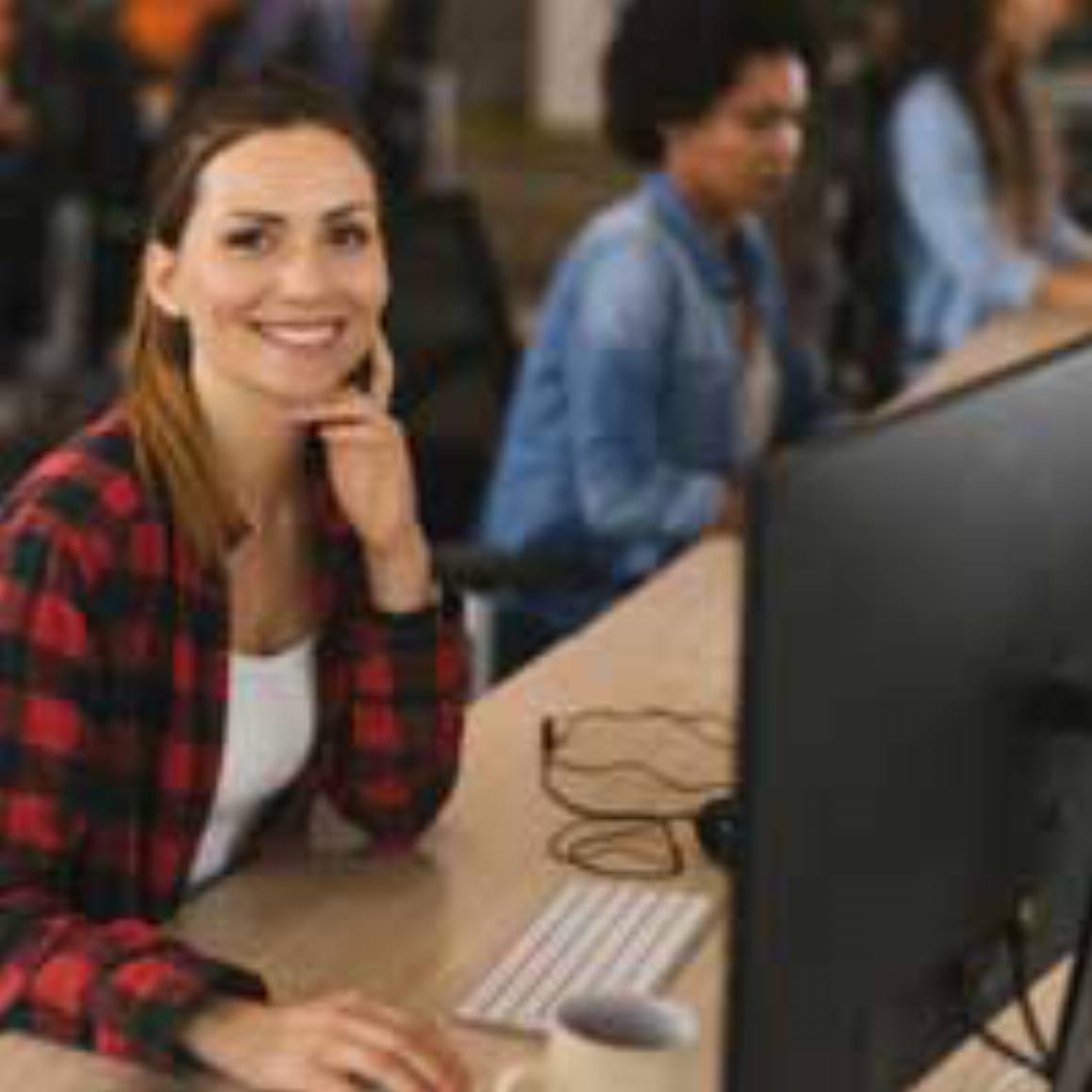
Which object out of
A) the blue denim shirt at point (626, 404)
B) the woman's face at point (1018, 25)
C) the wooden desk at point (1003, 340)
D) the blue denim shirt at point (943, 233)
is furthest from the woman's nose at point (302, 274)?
the woman's face at point (1018, 25)

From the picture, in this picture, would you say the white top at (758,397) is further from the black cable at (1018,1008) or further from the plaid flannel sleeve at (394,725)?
the black cable at (1018,1008)

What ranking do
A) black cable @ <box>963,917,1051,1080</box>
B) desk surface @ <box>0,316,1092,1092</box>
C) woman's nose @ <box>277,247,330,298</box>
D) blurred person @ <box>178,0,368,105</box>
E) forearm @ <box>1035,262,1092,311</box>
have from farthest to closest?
blurred person @ <box>178,0,368,105</box> → forearm @ <box>1035,262,1092,311</box> → woman's nose @ <box>277,247,330,298</box> → desk surface @ <box>0,316,1092,1092</box> → black cable @ <box>963,917,1051,1080</box>

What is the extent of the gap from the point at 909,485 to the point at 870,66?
11.0 ft

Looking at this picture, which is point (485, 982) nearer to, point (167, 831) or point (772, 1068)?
point (167, 831)

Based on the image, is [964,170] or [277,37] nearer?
[964,170]

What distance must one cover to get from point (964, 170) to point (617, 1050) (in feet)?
9.61

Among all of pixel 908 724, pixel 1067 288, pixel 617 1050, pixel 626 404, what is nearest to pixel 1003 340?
pixel 1067 288

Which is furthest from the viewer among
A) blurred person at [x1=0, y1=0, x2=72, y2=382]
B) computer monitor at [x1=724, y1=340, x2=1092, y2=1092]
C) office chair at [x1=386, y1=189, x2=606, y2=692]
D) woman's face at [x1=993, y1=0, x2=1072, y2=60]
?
blurred person at [x1=0, y1=0, x2=72, y2=382]

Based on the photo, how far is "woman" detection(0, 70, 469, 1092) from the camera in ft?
4.39

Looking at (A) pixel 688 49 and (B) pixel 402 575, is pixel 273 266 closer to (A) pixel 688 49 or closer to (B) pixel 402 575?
(B) pixel 402 575

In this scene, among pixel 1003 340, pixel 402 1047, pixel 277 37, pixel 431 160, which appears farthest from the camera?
pixel 431 160

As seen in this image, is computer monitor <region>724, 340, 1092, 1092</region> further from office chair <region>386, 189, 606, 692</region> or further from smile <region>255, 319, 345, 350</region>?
office chair <region>386, 189, 606, 692</region>

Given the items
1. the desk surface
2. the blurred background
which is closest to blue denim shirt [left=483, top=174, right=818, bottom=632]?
the blurred background

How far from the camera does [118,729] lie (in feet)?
4.89
